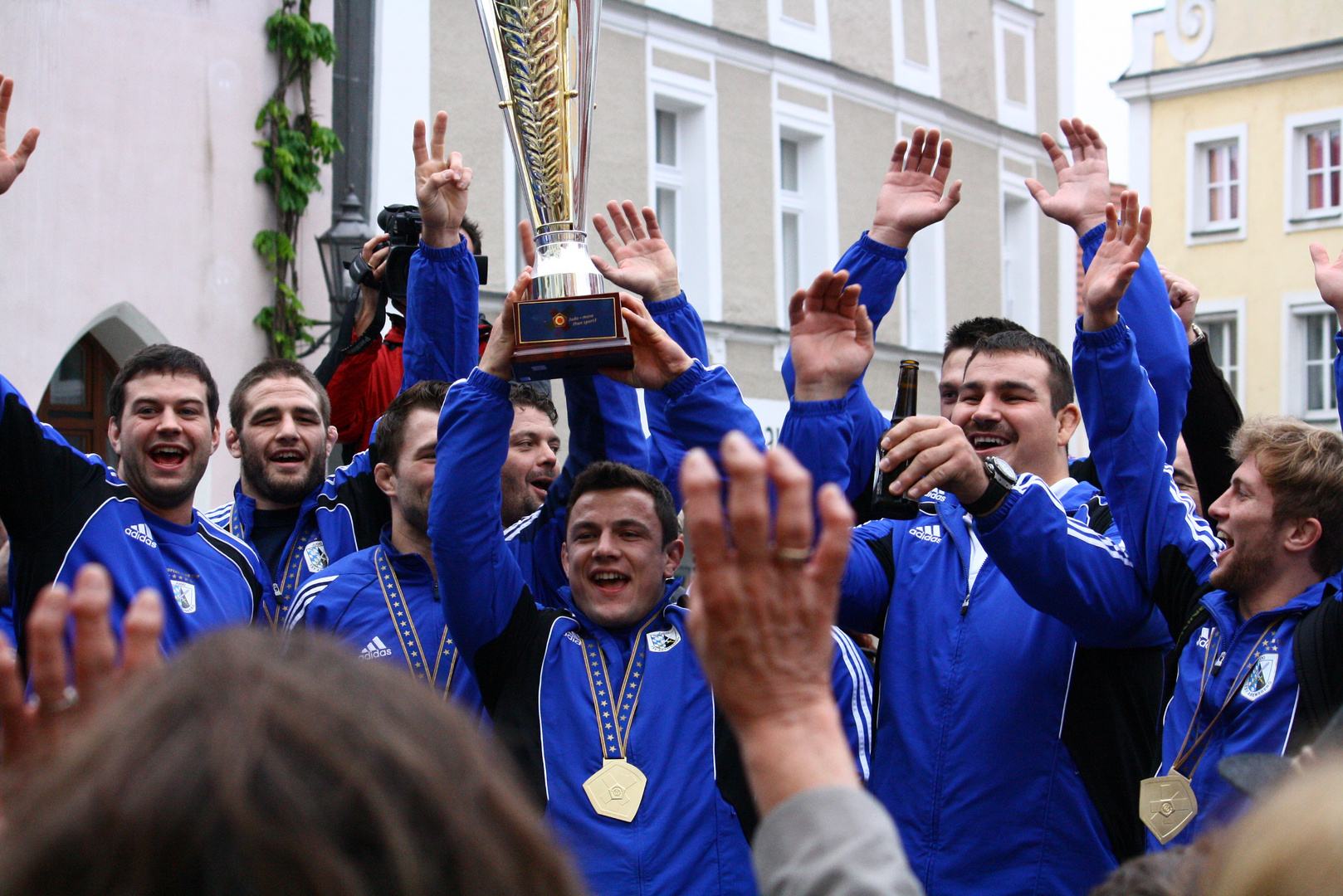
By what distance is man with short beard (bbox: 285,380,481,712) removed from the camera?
396 cm

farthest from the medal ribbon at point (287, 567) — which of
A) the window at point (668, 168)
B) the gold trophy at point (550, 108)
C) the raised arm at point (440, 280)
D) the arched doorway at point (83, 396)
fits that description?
the window at point (668, 168)

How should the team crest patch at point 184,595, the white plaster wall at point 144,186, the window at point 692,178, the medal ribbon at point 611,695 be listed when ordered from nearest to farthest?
the medal ribbon at point 611,695 < the team crest patch at point 184,595 < the white plaster wall at point 144,186 < the window at point 692,178

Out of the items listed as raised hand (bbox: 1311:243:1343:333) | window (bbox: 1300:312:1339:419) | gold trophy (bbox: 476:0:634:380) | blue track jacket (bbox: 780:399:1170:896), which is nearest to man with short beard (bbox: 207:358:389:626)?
gold trophy (bbox: 476:0:634:380)

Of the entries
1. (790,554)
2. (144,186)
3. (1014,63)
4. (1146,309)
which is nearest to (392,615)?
(1146,309)

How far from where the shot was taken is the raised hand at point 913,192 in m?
4.48

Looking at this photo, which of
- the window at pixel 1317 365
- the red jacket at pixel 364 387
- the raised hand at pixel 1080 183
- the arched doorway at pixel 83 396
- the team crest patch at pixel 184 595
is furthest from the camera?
the window at pixel 1317 365

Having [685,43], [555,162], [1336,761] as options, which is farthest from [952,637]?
[685,43]

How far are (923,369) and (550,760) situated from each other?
46.9 ft

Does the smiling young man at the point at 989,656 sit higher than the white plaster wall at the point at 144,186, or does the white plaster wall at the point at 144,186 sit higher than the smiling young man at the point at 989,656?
the white plaster wall at the point at 144,186

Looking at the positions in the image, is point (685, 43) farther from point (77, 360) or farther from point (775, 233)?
point (77, 360)

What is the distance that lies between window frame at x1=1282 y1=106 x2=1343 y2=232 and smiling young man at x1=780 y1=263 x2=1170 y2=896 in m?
21.9

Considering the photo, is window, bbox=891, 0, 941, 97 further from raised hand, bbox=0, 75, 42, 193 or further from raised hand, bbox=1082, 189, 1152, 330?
raised hand, bbox=0, 75, 42, 193

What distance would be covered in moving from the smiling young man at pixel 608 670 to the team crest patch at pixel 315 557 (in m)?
1.13

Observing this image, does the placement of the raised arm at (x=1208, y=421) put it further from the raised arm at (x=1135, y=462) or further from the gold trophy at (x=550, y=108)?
the gold trophy at (x=550, y=108)
